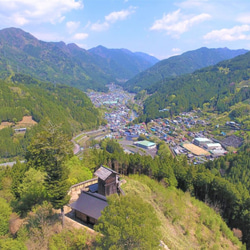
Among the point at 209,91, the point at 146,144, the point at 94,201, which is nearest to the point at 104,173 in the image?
the point at 94,201

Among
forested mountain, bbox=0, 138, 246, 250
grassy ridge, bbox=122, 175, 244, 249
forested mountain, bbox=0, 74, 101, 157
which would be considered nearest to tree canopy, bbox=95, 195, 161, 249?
forested mountain, bbox=0, 138, 246, 250

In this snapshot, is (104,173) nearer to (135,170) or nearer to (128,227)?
(128,227)

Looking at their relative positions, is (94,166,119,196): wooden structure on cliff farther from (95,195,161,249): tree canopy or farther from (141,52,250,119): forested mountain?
(141,52,250,119): forested mountain

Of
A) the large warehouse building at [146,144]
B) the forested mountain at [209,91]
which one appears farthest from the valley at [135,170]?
the forested mountain at [209,91]

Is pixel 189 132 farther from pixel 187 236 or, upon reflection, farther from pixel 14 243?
pixel 14 243

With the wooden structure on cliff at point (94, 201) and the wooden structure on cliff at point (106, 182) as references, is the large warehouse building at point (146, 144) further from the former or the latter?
the wooden structure on cliff at point (94, 201)

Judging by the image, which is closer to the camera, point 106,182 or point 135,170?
point 106,182
